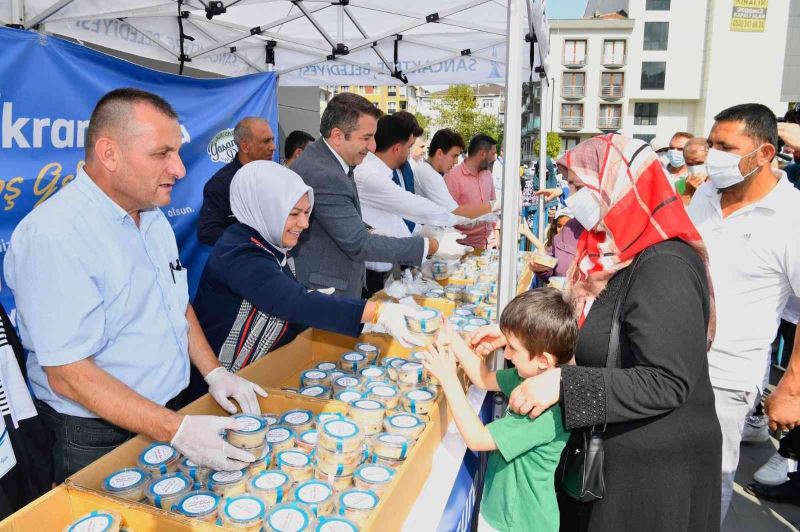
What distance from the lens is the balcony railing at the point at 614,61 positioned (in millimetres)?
43031

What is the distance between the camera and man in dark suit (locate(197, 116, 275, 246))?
4223 millimetres

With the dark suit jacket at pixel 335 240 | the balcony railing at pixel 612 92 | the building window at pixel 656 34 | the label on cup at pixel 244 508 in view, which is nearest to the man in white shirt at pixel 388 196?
the dark suit jacket at pixel 335 240

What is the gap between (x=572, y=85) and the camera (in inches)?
1775

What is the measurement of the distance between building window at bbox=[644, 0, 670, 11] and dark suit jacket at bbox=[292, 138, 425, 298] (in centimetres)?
4762

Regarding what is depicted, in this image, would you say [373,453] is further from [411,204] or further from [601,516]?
[411,204]

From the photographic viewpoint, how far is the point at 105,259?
155cm

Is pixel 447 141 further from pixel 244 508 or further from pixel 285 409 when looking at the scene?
pixel 244 508

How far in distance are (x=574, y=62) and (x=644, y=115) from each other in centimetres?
708

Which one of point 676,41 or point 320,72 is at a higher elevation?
point 676,41

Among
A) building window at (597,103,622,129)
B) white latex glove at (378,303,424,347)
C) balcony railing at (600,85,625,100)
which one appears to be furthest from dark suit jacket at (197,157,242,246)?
balcony railing at (600,85,625,100)

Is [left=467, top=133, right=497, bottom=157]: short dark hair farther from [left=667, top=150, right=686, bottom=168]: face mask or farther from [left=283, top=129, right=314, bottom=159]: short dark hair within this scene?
[left=667, top=150, right=686, bottom=168]: face mask

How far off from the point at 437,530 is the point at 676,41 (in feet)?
161

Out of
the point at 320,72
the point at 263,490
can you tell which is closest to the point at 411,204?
the point at 263,490

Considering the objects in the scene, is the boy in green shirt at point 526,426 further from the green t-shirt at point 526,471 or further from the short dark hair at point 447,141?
the short dark hair at point 447,141
